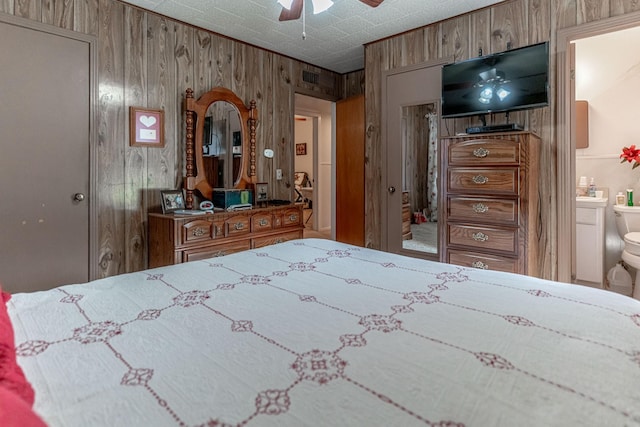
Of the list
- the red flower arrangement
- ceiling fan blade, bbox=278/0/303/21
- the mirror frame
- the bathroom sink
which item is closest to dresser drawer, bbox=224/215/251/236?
the mirror frame

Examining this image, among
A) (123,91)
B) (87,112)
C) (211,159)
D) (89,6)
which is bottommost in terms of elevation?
(211,159)

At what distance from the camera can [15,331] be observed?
36.3 inches

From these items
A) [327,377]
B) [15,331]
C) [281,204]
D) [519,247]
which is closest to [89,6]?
[281,204]

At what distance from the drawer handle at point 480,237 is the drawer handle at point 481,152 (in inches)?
21.9

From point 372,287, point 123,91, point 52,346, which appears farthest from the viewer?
point 123,91

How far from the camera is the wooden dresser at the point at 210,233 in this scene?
2.86 meters

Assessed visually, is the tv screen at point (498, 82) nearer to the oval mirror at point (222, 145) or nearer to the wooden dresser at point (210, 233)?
the wooden dresser at point (210, 233)

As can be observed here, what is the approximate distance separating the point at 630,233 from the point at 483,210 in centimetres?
157

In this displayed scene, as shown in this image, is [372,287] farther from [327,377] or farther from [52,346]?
[52,346]

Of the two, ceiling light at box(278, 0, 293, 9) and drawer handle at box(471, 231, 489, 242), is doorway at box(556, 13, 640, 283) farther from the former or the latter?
ceiling light at box(278, 0, 293, 9)

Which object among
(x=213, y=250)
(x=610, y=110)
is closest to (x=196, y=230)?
(x=213, y=250)

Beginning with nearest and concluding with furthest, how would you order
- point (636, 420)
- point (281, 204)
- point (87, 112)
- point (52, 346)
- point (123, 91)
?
point (636, 420), point (52, 346), point (87, 112), point (123, 91), point (281, 204)

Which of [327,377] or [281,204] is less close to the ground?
[281,204]

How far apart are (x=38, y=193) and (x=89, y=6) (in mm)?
1456
